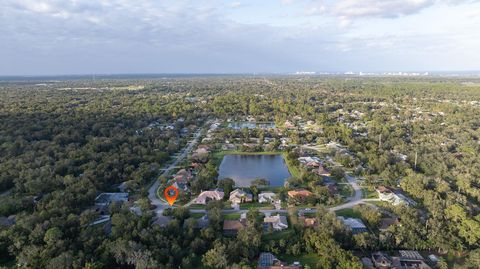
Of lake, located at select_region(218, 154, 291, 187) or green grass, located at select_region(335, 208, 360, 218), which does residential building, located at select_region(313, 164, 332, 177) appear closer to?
lake, located at select_region(218, 154, 291, 187)

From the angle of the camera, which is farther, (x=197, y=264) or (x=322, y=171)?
(x=322, y=171)

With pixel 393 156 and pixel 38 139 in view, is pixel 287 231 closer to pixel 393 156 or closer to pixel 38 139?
pixel 393 156

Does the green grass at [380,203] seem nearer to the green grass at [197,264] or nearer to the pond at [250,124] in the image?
the green grass at [197,264]

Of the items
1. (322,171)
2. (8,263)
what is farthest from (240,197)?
(8,263)

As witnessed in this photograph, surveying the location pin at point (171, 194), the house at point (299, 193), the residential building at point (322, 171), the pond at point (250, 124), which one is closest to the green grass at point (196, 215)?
the location pin at point (171, 194)

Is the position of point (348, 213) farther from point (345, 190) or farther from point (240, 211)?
point (240, 211)

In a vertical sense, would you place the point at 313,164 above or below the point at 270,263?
above
